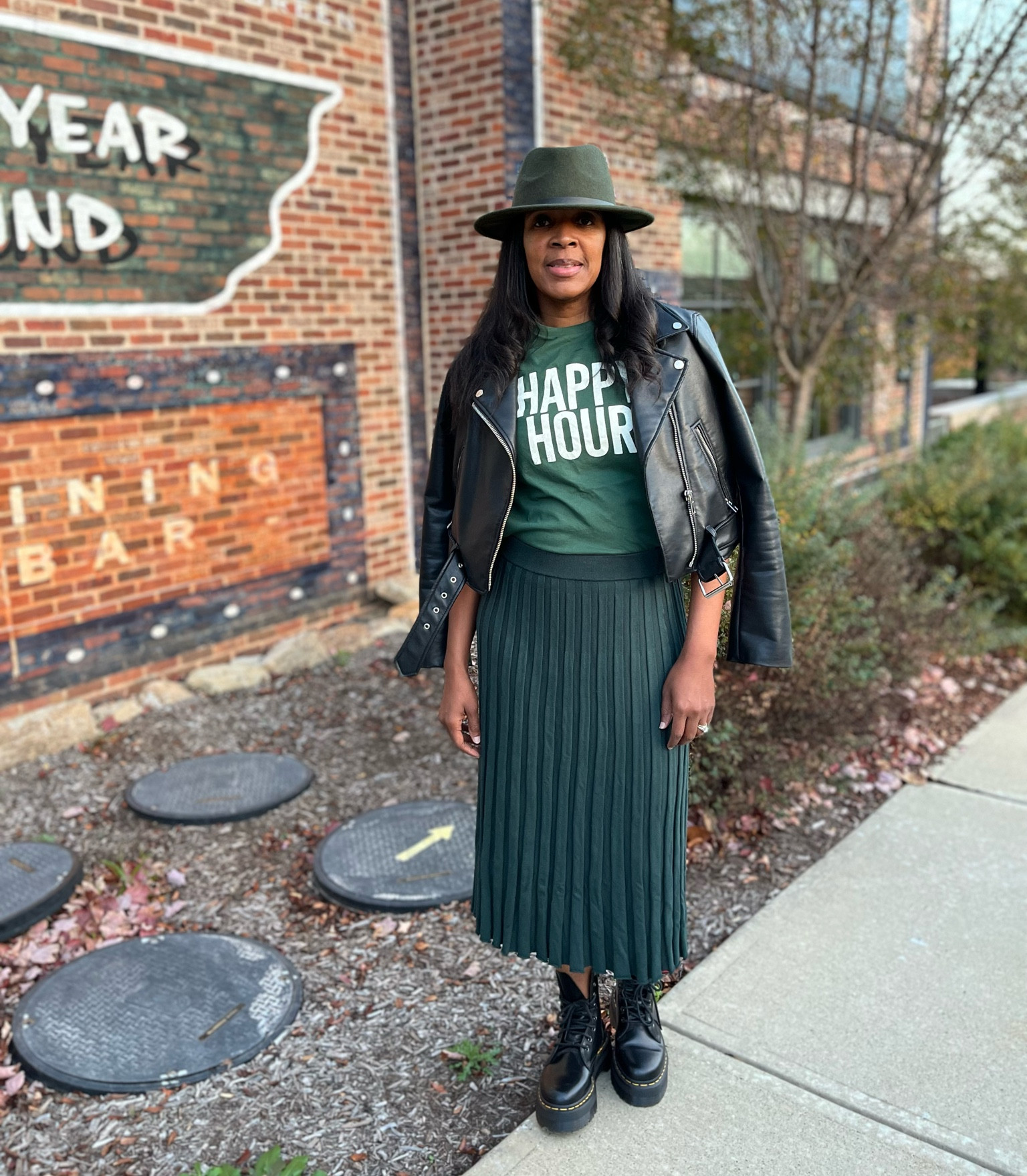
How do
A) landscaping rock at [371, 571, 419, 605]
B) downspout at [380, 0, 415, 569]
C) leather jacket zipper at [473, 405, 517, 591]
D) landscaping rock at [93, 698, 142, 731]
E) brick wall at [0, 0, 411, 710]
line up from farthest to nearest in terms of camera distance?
landscaping rock at [371, 571, 419, 605], downspout at [380, 0, 415, 569], landscaping rock at [93, 698, 142, 731], brick wall at [0, 0, 411, 710], leather jacket zipper at [473, 405, 517, 591]

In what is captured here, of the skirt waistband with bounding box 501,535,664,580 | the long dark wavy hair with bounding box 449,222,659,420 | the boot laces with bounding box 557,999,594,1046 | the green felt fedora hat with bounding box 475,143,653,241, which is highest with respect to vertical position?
the green felt fedora hat with bounding box 475,143,653,241

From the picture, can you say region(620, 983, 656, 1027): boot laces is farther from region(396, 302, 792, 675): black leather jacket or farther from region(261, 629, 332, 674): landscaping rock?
region(261, 629, 332, 674): landscaping rock

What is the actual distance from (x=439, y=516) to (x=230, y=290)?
137 inches

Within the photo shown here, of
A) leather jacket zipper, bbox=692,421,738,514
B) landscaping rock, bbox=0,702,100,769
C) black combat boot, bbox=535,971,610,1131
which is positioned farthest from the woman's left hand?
landscaping rock, bbox=0,702,100,769

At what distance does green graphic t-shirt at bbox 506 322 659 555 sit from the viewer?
215 centimetres

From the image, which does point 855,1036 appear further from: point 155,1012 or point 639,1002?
point 155,1012

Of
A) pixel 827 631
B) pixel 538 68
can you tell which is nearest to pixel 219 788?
pixel 827 631

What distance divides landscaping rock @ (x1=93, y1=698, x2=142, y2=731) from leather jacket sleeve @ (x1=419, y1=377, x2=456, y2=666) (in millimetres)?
2947

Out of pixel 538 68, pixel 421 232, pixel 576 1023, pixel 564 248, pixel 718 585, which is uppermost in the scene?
pixel 538 68

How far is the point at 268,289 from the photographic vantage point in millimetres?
5605

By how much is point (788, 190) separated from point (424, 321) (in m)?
2.54

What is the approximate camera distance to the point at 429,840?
3738mm

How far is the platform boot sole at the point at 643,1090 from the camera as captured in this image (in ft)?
7.92

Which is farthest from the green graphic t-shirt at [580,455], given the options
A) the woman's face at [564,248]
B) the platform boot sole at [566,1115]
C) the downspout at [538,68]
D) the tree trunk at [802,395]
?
the tree trunk at [802,395]
